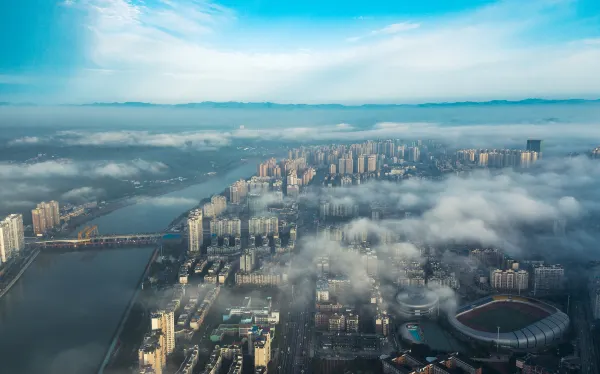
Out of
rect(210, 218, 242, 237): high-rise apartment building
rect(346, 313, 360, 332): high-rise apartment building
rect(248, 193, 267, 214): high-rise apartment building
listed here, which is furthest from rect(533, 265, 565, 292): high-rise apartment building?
rect(248, 193, 267, 214): high-rise apartment building

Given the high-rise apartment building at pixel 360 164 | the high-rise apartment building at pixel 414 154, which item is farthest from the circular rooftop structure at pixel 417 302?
the high-rise apartment building at pixel 414 154

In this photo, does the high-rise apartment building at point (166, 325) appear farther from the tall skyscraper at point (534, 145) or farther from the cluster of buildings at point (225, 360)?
the tall skyscraper at point (534, 145)

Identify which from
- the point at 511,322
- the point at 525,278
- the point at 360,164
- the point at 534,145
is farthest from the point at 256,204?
the point at 534,145

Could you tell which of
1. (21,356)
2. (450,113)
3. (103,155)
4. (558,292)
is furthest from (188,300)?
(450,113)

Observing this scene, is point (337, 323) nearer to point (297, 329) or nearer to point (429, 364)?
point (297, 329)

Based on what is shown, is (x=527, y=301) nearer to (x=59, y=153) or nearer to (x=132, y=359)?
(x=132, y=359)
